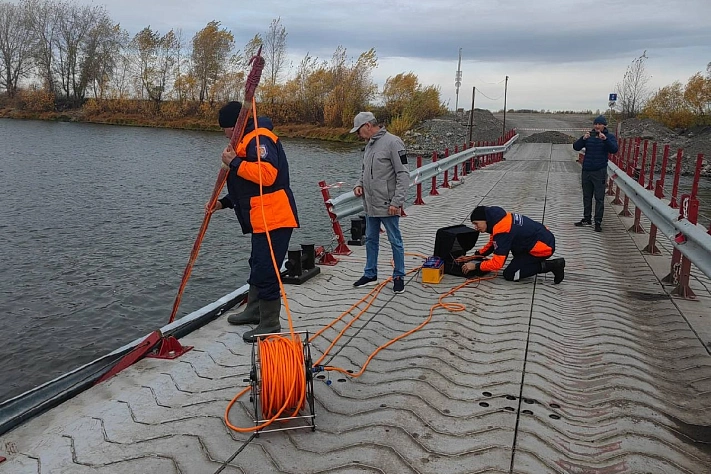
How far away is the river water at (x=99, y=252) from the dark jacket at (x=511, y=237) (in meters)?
4.29

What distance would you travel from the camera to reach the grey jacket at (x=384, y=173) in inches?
253

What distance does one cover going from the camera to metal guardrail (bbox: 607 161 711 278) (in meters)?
5.20

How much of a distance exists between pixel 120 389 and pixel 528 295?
4.21 m

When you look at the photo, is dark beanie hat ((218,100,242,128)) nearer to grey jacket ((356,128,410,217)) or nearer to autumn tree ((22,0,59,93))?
grey jacket ((356,128,410,217))

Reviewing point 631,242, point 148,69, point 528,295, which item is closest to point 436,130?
point 148,69

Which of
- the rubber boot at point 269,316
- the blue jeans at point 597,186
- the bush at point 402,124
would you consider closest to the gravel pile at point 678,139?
the bush at point 402,124

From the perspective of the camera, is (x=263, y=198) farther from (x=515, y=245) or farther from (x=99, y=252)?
(x=99, y=252)

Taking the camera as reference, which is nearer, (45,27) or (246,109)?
(246,109)

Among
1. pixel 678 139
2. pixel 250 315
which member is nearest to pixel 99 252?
pixel 250 315

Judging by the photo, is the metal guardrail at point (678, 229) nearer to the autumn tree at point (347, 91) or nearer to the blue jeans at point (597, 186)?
the blue jeans at point (597, 186)

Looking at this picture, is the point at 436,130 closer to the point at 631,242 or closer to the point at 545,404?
the point at 631,242

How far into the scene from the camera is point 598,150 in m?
10.2

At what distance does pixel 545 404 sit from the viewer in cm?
410

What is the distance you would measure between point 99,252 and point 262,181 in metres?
8.09
